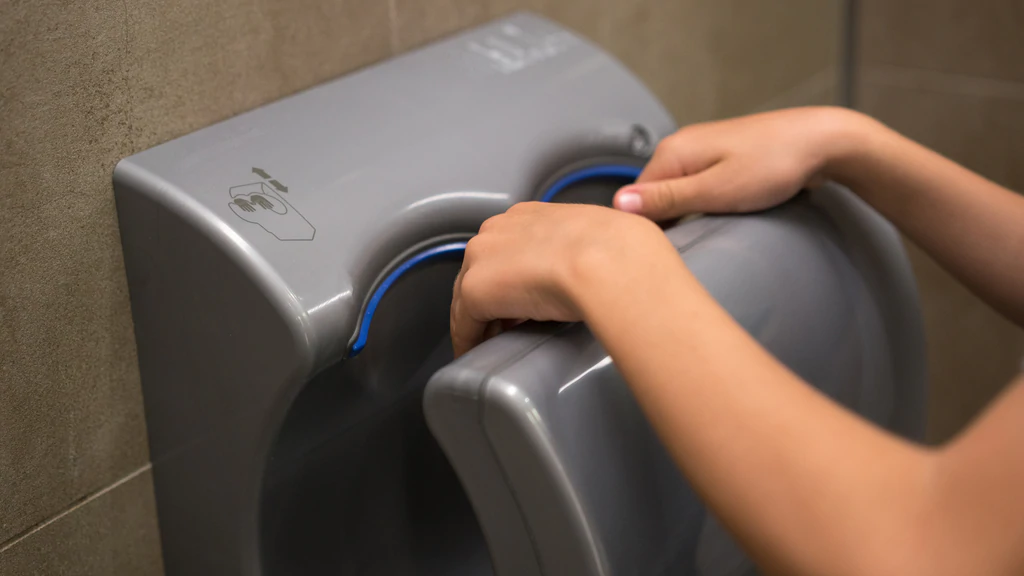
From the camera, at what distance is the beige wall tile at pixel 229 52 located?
0.58 metres

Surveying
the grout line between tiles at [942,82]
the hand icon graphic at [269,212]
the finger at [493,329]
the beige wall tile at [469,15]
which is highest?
the beige wall tile at [469,15]

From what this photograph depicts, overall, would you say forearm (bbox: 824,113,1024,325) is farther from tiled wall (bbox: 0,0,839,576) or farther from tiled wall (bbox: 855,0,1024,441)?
tiled wall (bbox: 855,0,1024,441)

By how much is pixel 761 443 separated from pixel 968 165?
37.9 inches

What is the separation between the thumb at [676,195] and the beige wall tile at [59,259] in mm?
313

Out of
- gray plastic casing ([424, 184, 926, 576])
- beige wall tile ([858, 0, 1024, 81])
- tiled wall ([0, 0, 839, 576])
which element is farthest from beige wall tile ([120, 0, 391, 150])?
beige wall tile ([858, 0, 1024, 81])

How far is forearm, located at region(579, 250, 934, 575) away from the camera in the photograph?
0.40 m

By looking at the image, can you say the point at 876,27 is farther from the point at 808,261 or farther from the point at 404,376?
the point at 404,376

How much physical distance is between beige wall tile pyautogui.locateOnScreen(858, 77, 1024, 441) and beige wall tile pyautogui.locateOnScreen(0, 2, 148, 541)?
990 millimetres

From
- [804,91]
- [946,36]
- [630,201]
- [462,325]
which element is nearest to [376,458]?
[462,325]

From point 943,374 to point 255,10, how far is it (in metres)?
1.06

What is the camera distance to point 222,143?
0.59m

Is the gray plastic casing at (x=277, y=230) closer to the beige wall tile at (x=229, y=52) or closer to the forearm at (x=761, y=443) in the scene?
the beige wall tile at (x=229, y=52)

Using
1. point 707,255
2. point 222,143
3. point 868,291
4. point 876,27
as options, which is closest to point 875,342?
point 868,291

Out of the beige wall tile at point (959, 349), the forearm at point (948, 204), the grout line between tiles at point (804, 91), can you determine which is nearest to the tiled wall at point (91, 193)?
the forearm at point (948, 204)
